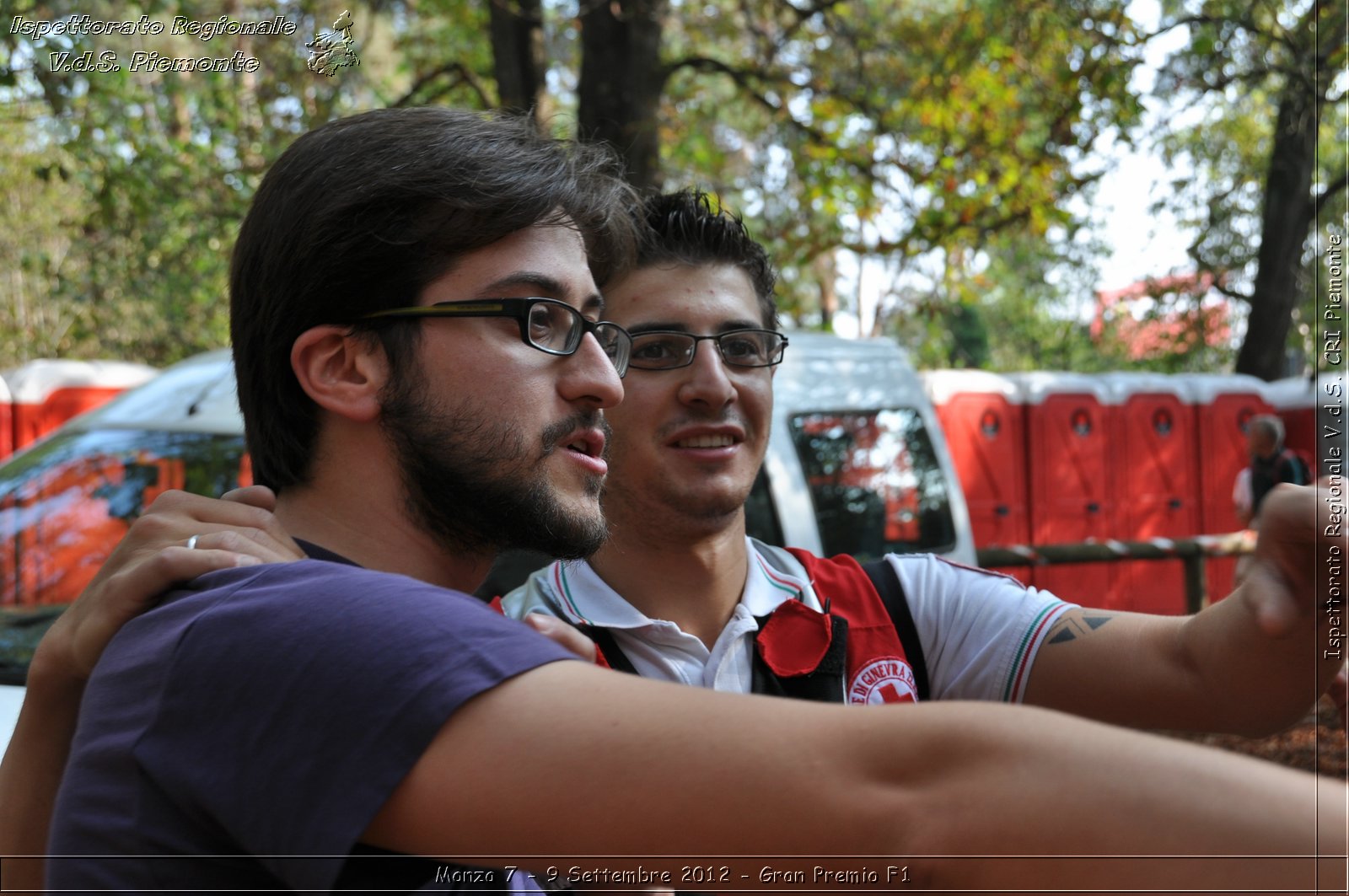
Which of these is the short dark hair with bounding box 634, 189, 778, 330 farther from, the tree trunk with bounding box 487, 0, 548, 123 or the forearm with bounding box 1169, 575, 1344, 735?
the tree trunk with bounding box 487, 0, 548, 123

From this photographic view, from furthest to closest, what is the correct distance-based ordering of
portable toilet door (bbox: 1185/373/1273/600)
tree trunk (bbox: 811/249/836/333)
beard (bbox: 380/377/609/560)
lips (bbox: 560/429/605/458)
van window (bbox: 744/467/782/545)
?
tree trunk (bbox: 811/249/836/333) < portable toilet door (bbox: 1185/373/1273/600) < van window (bbox: 744/467/782/545) < lips (bbox: 560/429/605/458) < beard (bbox: 380/377/609/560)

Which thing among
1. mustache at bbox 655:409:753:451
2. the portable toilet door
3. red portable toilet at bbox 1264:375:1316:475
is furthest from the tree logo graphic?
red portable toilet at bbox 1264:375:1316:475

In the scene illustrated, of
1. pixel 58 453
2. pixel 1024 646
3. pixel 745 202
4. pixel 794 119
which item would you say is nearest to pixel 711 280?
pixel 1024 646

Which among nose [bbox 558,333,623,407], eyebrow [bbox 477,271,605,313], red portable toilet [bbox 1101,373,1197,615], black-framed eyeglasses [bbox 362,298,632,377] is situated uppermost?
eyebrow [bbox 477,271,605,313]

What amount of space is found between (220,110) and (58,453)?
6.04 meters

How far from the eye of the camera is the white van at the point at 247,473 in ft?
13.9

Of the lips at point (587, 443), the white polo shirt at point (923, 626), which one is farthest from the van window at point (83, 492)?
the lips at point (587, 443)

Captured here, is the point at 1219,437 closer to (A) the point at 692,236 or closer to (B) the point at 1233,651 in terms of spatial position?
(A) the point at 692,236

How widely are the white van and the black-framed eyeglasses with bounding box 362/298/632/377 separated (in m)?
2.14

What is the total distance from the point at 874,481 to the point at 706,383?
3.07m

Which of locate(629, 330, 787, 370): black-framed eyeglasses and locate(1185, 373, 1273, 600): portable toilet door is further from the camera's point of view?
locate(1185, 373, 1273, 600): portable toilet door

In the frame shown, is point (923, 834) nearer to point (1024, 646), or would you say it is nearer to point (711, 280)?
point (1024, 646)

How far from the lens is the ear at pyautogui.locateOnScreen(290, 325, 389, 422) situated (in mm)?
1643

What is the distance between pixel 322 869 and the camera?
3.52ft
